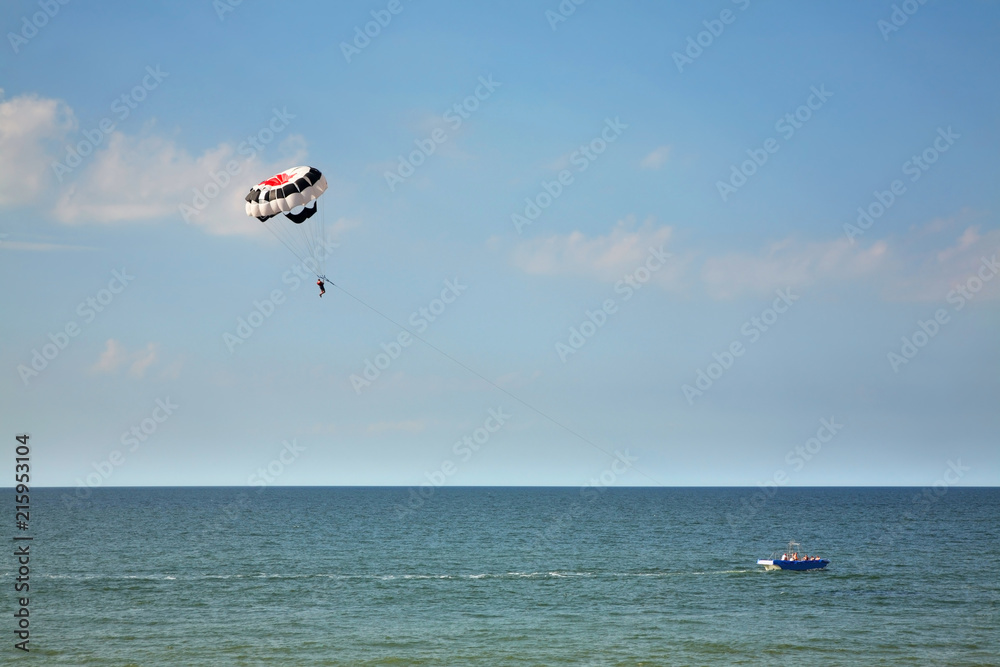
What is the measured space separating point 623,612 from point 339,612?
48.2 ft

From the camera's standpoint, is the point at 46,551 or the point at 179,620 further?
the point at 46,551

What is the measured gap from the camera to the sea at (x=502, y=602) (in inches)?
1326

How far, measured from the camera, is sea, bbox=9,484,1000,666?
3369 cm

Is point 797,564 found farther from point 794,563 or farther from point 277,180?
point 277,180

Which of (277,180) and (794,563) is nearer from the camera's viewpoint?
(277,180)

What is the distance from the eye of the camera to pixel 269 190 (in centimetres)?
3444

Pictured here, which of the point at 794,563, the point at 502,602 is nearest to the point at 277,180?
the point at 502,602

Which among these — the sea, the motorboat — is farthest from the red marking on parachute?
the motorboat

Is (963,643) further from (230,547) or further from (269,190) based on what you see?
(230,547)

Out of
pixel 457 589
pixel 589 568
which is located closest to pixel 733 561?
pixel 589 568

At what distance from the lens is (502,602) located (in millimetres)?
43938

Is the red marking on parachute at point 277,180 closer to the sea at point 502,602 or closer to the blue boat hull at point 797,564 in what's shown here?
the sea at point 502,602

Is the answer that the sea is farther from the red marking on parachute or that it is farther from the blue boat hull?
the red marking on parachute

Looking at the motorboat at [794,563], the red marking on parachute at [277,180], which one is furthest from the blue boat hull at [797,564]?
the red marking on parachute at [277,180]
